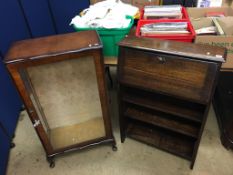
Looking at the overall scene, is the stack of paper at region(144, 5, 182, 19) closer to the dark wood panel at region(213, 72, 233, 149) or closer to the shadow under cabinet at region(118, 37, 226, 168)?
the shadow under cabinet at region(118, 37, 226, 168)

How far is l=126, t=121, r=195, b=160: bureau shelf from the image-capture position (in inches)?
63.6

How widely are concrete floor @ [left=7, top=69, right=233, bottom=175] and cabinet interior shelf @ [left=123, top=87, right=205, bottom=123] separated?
0.46m

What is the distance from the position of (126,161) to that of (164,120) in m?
0.45

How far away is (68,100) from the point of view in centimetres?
150

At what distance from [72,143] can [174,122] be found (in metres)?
0.79

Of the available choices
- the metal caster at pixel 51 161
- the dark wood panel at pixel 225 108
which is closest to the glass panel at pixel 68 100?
the metal caster at pixel 51 161

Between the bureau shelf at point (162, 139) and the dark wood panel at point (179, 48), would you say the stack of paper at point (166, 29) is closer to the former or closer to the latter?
the dark wood panel at point (179, 48)

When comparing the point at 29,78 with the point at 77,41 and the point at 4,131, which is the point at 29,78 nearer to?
the point at 77,41

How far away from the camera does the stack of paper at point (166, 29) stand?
1.38 meters

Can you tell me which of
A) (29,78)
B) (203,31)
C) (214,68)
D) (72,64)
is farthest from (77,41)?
(203,31)

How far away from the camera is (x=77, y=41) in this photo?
1.24 meters

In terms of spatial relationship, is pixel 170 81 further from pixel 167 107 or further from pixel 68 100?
pixel 68 100

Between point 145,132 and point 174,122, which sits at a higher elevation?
point 174,122

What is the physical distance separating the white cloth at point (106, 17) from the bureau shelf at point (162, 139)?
86cm
